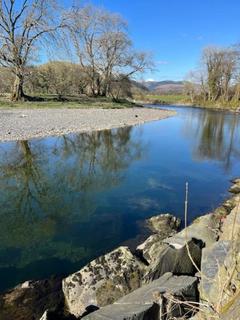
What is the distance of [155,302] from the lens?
3.04 meters

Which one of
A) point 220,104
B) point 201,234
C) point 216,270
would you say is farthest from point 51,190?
point 220,104

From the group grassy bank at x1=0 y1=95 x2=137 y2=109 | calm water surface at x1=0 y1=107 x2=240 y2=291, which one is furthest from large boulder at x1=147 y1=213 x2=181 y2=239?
grassy bank at x1=0 y1=95 x2=137 y2=109

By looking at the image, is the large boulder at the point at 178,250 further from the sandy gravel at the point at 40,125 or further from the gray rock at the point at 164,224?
the sandy gravel at the point at 40,125

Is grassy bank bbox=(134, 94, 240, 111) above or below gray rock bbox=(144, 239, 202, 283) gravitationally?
below

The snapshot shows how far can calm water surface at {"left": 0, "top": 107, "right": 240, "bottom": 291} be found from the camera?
519 cm

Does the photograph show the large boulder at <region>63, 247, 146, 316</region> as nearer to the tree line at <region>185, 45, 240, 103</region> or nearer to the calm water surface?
the calm water surface

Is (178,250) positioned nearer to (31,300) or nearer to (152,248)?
(152,248)

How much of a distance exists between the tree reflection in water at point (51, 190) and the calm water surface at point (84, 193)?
16mm

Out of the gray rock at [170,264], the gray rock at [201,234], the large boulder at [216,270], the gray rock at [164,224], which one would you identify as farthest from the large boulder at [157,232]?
the large boulder at [216,270]

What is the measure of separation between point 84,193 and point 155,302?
4912 millimetres

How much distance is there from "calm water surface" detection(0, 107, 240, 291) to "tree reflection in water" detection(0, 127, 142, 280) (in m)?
0.02

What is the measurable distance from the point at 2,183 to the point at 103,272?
4.84 m

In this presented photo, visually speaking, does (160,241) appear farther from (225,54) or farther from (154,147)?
(225,54)

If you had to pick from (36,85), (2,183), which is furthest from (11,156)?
(36,85)
